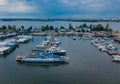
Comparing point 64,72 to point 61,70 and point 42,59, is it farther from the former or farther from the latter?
point 42,59

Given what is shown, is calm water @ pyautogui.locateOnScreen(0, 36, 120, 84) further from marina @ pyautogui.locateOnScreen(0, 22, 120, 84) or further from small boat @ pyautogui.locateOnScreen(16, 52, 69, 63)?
small boat @ pyautogui.locateOnScreen(16, 52, 69, 63)

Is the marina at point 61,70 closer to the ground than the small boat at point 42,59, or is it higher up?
closer to the ground

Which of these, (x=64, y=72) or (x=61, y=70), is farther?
(x=61, y=70)

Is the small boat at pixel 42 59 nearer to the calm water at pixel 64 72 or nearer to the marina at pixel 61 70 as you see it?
the marina at pixel 61 70

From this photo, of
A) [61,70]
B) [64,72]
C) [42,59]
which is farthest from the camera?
[42,59]

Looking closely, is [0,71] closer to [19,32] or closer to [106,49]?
[106,49]

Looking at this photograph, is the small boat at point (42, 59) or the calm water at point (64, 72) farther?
the small boat at point (42, 59)

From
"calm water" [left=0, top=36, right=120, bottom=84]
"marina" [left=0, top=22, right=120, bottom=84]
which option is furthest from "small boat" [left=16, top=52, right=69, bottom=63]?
"calm water" [left=0, top=36, right=120, bottom=84]

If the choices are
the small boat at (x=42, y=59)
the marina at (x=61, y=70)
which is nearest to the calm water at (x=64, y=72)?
the marina at (x=61, y=70)

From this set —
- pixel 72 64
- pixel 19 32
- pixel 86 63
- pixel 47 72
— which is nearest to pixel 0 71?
pixel 47 72

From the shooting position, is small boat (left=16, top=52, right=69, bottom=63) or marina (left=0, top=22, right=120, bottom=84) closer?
marina (left=0, top=22, right=120, bottom=84)

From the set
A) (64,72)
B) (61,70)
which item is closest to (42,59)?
(61,70)
